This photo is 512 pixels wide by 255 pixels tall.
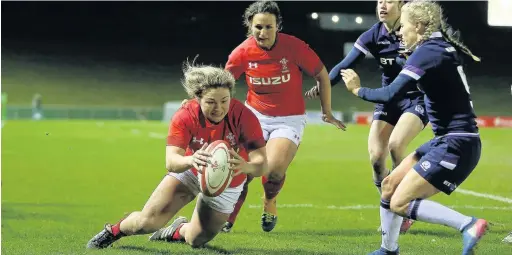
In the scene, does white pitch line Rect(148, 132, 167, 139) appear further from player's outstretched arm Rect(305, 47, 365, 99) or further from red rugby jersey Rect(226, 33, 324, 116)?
player's outstretched arm Rect(305, 47, 365, 99)

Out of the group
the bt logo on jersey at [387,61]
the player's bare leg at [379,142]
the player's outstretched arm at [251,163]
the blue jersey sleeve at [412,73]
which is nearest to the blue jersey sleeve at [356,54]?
the bt logo on jersey at [387,61]

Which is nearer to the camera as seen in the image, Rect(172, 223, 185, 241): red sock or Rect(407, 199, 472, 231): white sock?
Rect(407, 199, 472, 231): white sock

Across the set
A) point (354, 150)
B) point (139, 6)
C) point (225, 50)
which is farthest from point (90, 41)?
point (354, 150)

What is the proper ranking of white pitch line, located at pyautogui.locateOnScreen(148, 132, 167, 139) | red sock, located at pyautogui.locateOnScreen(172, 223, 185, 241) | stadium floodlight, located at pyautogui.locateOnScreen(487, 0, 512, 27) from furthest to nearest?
white pitch line, located at pyautogui.locateOnScreen(148, 132, 167, 139) < stadium floodlight, located at pyautogui.locateOnScreen(487, 0, 512, 27) < red sock, located at pyautogui.locateOnScreen(172, 223, 185, 241)

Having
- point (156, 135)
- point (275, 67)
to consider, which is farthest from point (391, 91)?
point (156, 135)

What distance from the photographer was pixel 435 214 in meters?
3.72

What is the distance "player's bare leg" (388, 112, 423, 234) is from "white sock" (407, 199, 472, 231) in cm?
133

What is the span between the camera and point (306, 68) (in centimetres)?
539

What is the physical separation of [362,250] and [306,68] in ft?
4.75

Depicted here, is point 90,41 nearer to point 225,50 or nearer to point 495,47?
point 225,50

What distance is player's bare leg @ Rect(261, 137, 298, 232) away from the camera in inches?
213

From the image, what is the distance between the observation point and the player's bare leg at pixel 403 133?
5059 mm

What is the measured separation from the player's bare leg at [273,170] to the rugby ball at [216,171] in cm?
151

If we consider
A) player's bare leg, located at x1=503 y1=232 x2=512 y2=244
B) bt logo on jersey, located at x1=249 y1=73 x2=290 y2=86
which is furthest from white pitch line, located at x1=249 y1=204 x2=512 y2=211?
player's bare leg, located at x1=503 y1=232 x2=512 y2=244
